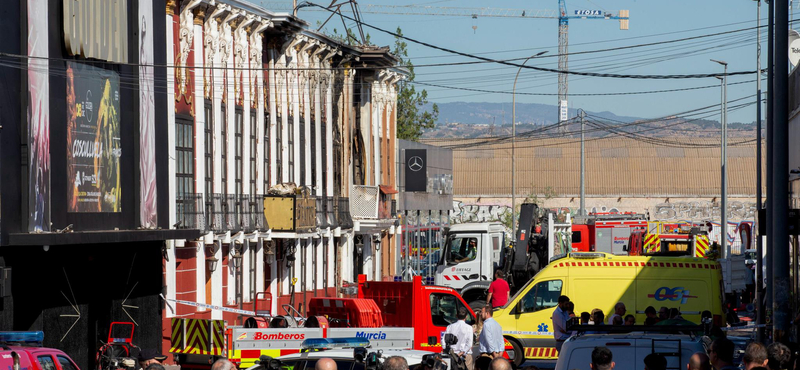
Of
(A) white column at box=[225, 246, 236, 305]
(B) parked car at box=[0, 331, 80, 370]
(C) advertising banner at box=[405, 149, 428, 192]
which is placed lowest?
(A) white column at box=[225, 246, 236, 305]

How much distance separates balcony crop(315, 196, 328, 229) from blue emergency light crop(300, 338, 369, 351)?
2392cm

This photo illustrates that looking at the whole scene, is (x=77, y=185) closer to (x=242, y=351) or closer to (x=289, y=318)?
(x=289, y=318)

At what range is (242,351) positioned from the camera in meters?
15.0

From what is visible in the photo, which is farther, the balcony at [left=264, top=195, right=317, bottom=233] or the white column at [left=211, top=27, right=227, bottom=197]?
the balcony at [left=264, top=195, right=317, bottom=233]

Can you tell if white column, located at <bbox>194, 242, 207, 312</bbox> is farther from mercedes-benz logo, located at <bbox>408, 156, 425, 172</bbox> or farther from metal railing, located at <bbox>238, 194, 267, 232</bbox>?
mercedes-benz logo, located at <bbox>408, 156, 425, 172</bbox>

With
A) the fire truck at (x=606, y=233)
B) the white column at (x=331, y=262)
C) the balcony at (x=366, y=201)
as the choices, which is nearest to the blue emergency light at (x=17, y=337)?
the white column at (x=331, y=262)

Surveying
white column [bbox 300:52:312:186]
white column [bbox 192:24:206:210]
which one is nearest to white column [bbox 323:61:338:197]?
white column [bbox 300:52:312:186]

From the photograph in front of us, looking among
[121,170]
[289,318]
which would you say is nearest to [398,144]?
[121,170]

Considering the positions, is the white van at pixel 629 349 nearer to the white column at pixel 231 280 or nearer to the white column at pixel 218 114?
the white column at pixel 218 114

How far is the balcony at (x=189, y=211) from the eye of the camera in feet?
85.7

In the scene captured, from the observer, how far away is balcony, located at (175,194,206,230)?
2611 cm

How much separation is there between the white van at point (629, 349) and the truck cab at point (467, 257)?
23.1 meters

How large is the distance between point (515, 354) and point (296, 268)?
15.4m

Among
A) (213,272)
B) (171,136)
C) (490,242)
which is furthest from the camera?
(490,242)
